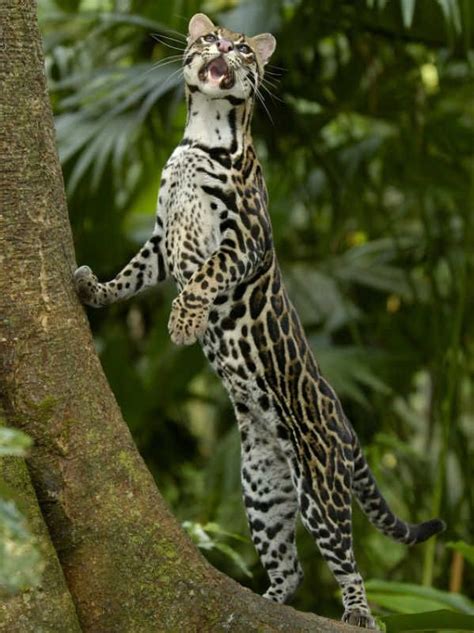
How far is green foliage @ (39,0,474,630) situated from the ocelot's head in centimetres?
168

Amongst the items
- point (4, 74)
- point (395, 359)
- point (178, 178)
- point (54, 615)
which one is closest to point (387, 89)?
point (395, 359)

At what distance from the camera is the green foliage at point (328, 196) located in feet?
16.0

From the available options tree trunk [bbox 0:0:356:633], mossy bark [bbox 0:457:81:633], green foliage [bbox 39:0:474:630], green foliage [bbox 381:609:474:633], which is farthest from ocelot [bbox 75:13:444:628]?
green foliage [bbox 39:0:474:630]

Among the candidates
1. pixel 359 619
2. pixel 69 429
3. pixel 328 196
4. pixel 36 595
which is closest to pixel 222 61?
pixel 69 429

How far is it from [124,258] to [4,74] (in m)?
3.40

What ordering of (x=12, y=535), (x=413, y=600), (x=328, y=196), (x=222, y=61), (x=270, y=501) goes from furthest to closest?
(x=328, y=196) < (x=413, y=600) < (x=270, y=501) < (x=222, y=61) < (x=12, y=535)

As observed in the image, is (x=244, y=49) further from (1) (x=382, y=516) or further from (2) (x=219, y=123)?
(1) (x=382, y=516)

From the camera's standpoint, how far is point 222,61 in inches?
107

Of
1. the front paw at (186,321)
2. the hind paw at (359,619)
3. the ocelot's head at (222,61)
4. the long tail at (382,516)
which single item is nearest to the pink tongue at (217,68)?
the ocelot's head at (222,61)

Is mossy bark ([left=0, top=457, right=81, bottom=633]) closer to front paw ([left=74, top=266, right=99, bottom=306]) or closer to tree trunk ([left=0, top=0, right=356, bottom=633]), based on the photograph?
tree trunk ([left=0, top=0, right=356, bottom=633])

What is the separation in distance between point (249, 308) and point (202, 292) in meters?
0.27

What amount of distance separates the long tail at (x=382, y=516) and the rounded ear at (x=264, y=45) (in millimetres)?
1202

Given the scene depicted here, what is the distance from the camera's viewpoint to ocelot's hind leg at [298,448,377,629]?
2922 millimetres

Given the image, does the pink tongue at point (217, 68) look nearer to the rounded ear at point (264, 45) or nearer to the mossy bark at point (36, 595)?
the rounded ear at point (264, 45)
